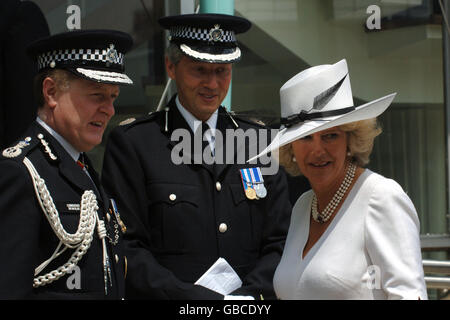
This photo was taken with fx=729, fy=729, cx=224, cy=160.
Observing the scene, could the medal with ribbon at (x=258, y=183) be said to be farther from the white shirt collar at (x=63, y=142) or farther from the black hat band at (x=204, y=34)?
the white shirt collar at (x=63, y=142)

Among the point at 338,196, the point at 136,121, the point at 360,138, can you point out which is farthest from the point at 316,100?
the point at 136,121

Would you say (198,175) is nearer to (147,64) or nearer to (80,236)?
(80,236)

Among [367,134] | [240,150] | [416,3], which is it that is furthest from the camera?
[416,3]

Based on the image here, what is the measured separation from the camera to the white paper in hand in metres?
2.91

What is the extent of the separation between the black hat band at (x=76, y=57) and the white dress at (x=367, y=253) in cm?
96

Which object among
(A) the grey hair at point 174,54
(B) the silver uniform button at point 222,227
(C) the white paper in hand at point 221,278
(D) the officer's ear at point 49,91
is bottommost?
(C) the white paper in hand at point 221,278

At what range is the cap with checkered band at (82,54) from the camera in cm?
246

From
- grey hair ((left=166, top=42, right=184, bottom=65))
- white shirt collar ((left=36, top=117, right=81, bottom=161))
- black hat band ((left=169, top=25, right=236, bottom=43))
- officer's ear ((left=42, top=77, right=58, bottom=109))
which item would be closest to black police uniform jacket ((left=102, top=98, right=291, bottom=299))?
grey hair ((left=166, top=42, right=184, bottom=65))

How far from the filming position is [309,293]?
7.77ft

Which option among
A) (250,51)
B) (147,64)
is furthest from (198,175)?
(250,51)

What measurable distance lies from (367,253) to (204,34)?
4.34 ft

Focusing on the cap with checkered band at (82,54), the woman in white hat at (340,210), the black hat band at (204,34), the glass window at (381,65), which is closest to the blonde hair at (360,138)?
the woman in white hat at (340,210)
